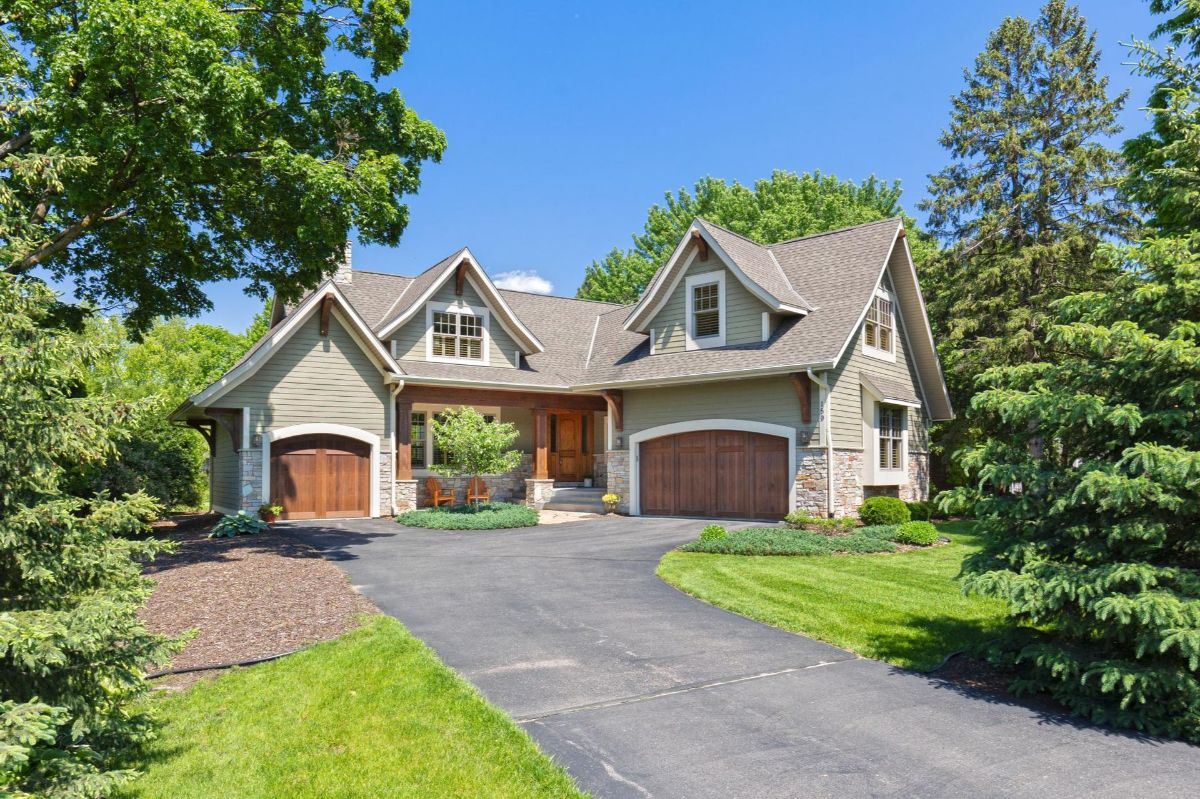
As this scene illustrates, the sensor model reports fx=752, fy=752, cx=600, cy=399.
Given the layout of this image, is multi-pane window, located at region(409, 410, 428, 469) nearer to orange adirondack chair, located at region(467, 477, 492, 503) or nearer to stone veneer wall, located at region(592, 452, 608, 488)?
orange adirondack chair, located at region(467, 477, 492, 503)

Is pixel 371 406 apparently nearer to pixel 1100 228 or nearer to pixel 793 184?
pixel 1100 228

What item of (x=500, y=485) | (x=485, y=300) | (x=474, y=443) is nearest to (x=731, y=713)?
(x=474, y=443)

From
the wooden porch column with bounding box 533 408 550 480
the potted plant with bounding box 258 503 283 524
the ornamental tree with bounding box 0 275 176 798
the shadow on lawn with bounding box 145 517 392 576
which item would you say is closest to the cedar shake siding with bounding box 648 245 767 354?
the wooden porch column with bounding box 533 408 550 480

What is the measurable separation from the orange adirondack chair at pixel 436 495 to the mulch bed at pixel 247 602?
8075 mm

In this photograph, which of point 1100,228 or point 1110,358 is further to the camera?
point 1100,228

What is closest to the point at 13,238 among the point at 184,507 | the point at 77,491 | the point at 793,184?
the point at 77,491

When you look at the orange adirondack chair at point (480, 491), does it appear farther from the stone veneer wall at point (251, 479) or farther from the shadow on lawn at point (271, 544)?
the stone veneer wall at point (251, 479)

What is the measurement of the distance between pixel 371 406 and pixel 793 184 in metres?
31.0

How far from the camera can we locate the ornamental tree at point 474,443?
18.6 metres

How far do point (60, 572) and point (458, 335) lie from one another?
18505 millimetres

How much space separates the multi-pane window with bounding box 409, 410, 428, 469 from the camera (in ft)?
75.7

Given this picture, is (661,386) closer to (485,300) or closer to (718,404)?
(718,404)

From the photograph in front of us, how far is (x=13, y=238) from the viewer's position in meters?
4.57

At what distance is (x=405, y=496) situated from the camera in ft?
68.1
